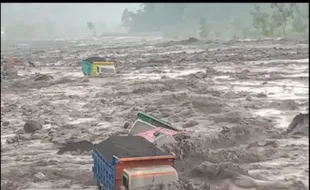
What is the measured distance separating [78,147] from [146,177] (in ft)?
12.2

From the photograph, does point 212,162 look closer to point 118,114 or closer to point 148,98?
point 118,114

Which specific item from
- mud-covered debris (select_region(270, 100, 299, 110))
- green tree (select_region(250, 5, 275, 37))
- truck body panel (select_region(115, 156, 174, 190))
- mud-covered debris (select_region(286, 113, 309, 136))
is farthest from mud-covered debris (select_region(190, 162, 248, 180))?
green tree (select_region(250, 5, 275, 37))

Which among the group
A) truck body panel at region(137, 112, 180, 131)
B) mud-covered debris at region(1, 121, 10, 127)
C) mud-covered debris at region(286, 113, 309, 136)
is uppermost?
truck body panel at region(137, 112, 180, 131)

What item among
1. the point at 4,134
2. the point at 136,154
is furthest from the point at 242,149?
the point at 4,134

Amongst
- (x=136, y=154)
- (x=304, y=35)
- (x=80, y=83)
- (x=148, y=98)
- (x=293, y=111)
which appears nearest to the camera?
(x=136, y=154)

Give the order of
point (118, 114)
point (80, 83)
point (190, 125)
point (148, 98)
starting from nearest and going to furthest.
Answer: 1. point (190, 125)
2. point (118, 114)
3. point (148, 98)
4. point (80, 83)

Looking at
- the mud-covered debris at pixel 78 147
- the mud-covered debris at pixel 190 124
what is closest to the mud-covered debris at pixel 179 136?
the mud-covered debris at pixel 78 147

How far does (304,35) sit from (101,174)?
41.9 metres

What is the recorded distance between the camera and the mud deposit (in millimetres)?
7000

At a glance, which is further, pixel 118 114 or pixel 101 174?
pixel 118 114

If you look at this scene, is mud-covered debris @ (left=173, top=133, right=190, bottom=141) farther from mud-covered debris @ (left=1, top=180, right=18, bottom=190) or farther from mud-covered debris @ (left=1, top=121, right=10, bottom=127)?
mud-covered debris @ (left=1, top=121, right=10, bottom=127)

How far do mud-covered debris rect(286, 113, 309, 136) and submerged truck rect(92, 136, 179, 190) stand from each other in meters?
3.81

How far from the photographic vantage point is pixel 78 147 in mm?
8727

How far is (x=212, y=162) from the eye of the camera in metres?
7.51
